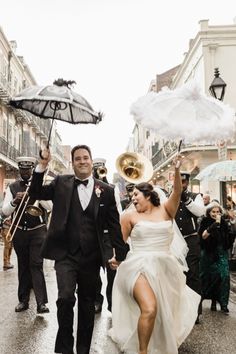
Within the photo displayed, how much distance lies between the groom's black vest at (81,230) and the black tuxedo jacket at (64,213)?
1.8 inches

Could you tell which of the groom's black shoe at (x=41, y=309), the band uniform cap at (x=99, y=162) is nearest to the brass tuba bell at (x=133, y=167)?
the band uniform cap at (x=99, y=162)

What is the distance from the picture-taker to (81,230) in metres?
4.35

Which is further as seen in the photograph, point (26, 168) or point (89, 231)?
point (26, 168)

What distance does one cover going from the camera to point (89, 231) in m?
4.37

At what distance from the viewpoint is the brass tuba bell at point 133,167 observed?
8398 millimetres

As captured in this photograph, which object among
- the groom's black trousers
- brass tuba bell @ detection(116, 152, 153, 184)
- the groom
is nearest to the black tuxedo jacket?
the groom

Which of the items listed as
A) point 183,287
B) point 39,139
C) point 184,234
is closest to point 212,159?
point 184,234

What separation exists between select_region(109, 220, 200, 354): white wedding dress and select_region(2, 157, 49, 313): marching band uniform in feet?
6.94

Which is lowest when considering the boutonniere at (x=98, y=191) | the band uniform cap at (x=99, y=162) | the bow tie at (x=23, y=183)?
the boutonniere at (x=98, y=191)

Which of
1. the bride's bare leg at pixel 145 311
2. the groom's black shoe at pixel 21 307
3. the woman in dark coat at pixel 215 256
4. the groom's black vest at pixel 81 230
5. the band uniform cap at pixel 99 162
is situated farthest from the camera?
the band uniform cap at pixel 99 162

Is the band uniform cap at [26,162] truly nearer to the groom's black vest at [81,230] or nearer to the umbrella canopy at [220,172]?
the groom's black vest at [81,230]

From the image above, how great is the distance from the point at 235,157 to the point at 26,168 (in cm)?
2118

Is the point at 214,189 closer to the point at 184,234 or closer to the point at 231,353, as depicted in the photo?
the point at 184,234

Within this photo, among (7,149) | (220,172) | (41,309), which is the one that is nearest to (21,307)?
(41,309)
